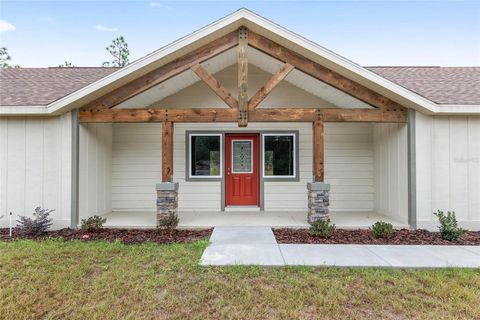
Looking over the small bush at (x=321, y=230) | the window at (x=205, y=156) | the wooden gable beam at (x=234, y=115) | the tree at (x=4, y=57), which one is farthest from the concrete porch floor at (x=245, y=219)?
the tree at (x=4, y=57)

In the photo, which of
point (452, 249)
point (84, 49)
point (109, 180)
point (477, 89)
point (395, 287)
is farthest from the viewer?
point (84, 49)

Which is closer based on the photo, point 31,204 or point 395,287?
point 395,287

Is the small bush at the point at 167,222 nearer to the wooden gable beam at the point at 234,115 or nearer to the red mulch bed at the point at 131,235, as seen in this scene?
the red mulch bed at the point at 131,235

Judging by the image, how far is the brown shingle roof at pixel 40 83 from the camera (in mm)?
6136

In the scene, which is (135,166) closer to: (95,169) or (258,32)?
(95,169)

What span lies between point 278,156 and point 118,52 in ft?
65.4

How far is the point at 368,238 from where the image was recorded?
5301 millimetres

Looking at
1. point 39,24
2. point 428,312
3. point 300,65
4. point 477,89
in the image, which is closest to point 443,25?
point 477,89

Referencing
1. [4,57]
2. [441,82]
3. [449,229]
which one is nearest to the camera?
[449,229]

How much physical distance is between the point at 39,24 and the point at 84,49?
5096 millimetres

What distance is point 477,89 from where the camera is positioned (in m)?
6.57

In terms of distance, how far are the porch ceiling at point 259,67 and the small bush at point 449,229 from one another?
293 centimetres

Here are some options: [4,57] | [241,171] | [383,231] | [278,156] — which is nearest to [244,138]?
[241,171]

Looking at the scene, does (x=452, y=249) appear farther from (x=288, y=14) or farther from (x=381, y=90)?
(x=288, y=14)
